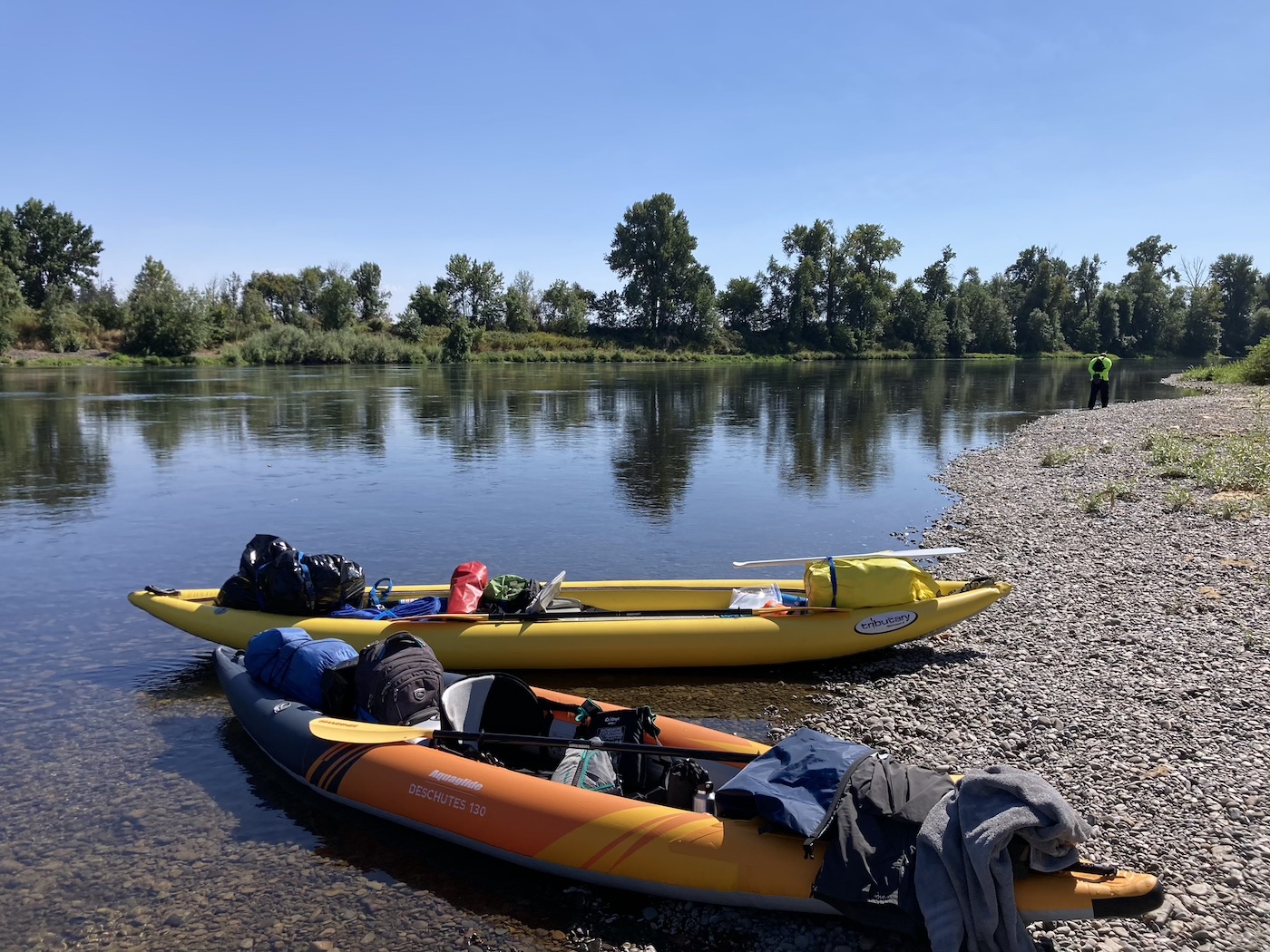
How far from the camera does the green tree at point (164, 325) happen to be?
6222cm

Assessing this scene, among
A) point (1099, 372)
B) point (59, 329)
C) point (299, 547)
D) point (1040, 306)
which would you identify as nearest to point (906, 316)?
point (1040, 306)

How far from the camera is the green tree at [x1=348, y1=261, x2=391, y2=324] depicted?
3285 inches

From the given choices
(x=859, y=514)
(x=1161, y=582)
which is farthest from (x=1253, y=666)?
(x=859, y=514)

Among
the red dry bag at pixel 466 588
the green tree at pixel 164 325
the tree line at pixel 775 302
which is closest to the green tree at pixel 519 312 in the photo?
the tree line at pixel 775 302

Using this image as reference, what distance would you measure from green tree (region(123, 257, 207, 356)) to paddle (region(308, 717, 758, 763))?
Result: 6606cm

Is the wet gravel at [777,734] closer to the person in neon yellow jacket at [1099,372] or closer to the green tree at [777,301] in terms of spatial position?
the person in neon yellow jacket at [1099,372]

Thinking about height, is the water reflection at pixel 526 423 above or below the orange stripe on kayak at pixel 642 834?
above

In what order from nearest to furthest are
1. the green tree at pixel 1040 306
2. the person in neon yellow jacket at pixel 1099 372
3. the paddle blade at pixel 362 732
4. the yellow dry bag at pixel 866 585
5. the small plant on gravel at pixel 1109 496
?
the paddle blade at pixel 362 732 < the yellow dry bag at pixel 866 585 < the small plant on gravel at pixel 1109 496 < the person in neon yellow jacket at pixel 1099 372 < the green tree at pixel 1040 306

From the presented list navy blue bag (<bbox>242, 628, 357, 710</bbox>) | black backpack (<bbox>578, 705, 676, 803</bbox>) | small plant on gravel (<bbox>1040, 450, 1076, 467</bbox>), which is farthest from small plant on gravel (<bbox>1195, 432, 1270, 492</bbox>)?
navy blue bag (<bbox>242, 628, 357, 710</bbox>)

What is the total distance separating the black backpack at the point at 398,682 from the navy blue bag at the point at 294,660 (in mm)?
295

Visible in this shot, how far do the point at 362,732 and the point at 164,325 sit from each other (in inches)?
2625

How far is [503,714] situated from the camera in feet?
19.0

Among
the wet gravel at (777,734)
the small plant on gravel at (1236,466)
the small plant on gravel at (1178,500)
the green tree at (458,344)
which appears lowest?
the wet gravel at (777,734)

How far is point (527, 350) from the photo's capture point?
74625 mm
